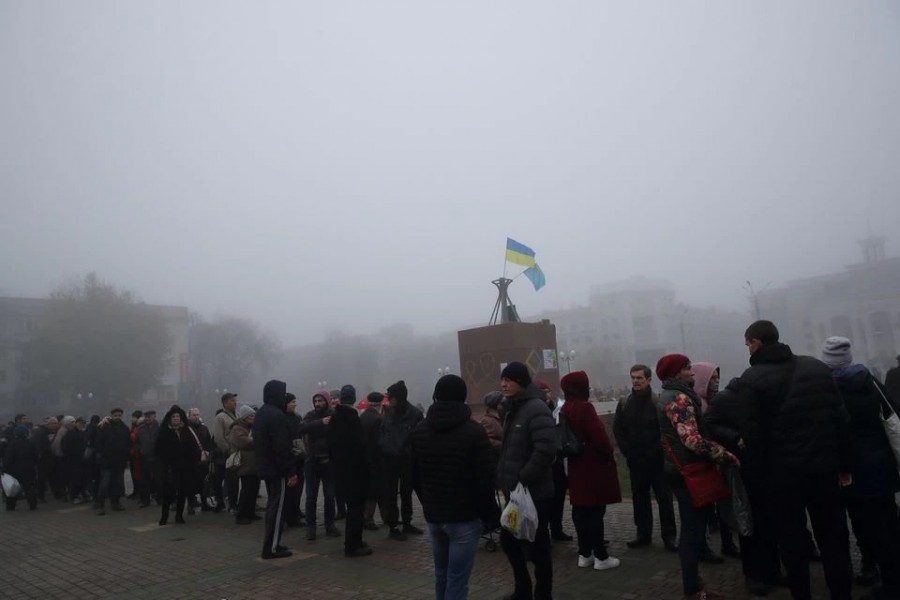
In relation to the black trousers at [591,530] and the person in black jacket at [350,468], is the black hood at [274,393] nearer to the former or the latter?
the person in black jacket at [350,468]

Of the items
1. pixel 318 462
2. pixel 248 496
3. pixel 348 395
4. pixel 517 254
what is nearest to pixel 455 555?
pixel 348 395

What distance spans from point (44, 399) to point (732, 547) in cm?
6453

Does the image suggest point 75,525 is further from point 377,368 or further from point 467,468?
point 377,368

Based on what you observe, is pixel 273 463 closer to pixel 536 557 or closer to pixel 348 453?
pixel 348 453

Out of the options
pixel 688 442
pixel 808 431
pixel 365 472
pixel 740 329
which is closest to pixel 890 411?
pixel 808 431

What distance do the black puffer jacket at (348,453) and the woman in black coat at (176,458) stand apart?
3944 millimetres

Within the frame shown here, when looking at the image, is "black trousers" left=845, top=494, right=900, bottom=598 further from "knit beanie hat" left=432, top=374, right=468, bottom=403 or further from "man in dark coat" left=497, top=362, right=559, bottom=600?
"knit beanie hat" left=432, top=374, right=468, bottom=403

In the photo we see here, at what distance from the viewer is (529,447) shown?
185 inches

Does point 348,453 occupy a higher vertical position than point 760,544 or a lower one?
higher

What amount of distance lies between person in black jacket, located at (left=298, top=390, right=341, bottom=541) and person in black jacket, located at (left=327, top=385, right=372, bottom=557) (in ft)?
2.85

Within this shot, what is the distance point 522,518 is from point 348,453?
3553mm

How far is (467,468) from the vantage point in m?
4.37

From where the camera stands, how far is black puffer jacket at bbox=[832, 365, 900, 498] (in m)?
4.66

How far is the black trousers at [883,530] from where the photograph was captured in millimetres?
4570
